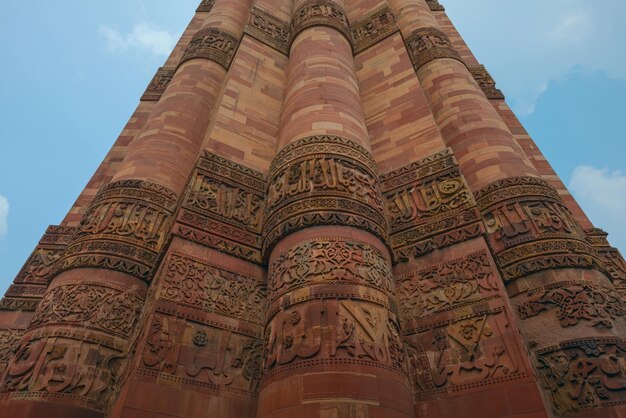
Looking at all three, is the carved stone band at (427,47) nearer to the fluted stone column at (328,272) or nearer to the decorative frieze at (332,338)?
the fluted stone column at (328,272)

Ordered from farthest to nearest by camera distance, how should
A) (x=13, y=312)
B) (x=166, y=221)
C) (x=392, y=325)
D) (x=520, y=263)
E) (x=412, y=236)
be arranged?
(x=13, y=312), (x=166, y=221), (x=412, y=236), (x=520, y=263), (x=392, y=325)

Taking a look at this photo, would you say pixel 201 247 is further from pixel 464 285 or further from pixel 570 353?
pixel 570 353

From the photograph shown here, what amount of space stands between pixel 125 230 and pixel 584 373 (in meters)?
6.20

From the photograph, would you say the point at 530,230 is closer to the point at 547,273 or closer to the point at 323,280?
the point at 547,273

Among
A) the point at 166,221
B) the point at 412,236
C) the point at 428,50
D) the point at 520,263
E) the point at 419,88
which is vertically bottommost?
the point at 520,263

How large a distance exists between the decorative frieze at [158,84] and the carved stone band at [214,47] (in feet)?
7.19

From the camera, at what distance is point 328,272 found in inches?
174

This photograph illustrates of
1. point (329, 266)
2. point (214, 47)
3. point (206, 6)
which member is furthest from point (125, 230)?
point (206, 6)

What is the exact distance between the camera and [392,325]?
4324 mm

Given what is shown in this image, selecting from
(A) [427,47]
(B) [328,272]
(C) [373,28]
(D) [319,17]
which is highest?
(C) [373,28]

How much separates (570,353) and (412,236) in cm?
228

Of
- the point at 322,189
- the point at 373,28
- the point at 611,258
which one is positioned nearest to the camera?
the point at 322,189

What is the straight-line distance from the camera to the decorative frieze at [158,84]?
40.8 feet

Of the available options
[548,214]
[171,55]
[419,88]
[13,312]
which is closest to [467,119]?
[419,88]
